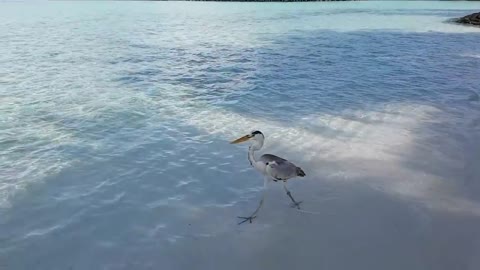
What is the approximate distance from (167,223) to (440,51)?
23.8 meters

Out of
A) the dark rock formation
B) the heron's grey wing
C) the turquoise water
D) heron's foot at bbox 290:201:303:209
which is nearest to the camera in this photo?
the turquoise water

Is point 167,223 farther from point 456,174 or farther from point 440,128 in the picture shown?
point 440,128

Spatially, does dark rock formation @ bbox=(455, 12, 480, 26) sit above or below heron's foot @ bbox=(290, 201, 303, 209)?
above

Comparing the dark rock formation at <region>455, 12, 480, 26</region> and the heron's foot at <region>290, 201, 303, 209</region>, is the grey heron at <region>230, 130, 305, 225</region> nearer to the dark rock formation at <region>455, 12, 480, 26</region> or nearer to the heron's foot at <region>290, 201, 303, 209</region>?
the heron's foot at <region>290, 201, 303, 209</region>

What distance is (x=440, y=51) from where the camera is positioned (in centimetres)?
2591

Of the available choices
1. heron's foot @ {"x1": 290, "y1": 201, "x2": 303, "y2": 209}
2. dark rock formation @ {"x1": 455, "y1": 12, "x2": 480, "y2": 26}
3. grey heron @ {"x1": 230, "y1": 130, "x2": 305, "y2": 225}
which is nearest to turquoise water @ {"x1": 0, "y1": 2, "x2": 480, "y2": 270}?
heron's foot @ {"x1": 290, "y1": 201, "x2": 303, "y2": 209}

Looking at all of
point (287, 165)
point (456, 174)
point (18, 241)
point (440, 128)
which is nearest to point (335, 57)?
point (440, 128)

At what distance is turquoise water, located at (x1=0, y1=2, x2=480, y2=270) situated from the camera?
20.5ft

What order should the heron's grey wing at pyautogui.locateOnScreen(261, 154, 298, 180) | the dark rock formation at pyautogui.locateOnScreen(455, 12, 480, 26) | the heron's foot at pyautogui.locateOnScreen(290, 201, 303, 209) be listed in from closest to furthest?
the heron's grey wing at pyautogui.locateOnScreen(261, 154, 298, 180)
the heron's foot at pyautogui.locateOnScreen(290, 201, 303, 209)
the dark rock formation at pyautogui.locateOnScreen(455, 12, 480, 26)

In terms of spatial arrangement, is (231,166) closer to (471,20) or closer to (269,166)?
(269,166)

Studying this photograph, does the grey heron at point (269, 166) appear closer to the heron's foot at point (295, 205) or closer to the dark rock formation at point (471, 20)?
the heron's foot at point (295, 205)

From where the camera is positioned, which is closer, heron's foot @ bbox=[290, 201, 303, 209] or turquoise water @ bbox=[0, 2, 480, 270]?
turquoise water @ bbox=[0, 2, 480, 270]

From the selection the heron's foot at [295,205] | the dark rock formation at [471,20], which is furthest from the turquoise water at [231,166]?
the dark rock formation at [471,20]

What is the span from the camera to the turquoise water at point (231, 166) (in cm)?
624
